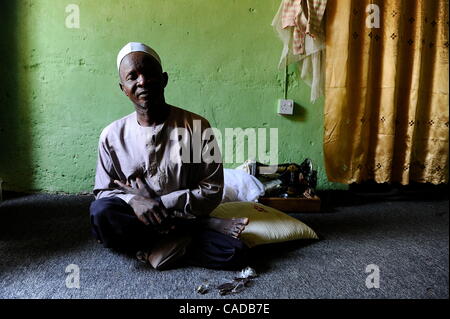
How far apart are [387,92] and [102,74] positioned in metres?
2.20

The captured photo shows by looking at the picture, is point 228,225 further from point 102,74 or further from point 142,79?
point 102,74

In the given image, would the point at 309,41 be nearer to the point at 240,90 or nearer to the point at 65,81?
the point at 240,90

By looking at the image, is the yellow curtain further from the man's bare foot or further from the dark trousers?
the dark trousers

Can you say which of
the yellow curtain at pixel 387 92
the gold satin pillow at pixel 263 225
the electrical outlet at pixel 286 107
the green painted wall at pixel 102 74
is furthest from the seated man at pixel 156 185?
the yellow curtain at pixel 387 92

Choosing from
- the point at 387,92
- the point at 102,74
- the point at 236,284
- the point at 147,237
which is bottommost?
the point at 236,284

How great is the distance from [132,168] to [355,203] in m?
1.88

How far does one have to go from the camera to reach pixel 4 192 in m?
2.64

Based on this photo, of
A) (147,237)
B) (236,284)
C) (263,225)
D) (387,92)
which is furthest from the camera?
(387,92)

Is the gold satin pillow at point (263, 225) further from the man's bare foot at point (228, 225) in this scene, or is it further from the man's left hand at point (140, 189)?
the man's left hand at point (140, 189)

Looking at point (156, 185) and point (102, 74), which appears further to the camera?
point (102, 74)

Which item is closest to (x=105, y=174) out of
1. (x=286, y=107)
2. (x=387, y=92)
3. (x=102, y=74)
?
(x=102, y=74)

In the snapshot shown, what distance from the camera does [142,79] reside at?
1.47 meters

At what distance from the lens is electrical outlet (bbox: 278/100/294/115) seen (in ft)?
8.82
